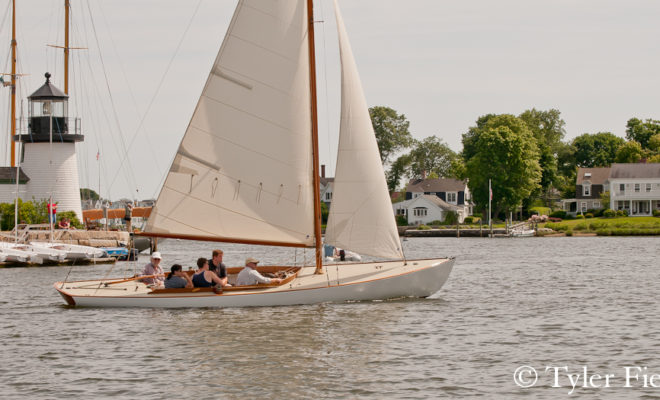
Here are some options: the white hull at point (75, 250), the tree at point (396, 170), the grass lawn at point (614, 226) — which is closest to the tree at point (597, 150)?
the tree at point (396, 170)

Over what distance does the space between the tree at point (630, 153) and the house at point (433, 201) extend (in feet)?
81.5

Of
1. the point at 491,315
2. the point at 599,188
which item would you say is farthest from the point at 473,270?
the point at 599,188

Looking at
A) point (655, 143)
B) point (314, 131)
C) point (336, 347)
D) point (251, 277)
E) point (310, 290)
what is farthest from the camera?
point (655, 143)

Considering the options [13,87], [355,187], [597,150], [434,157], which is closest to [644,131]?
[597,150]

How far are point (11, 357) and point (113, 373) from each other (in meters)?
3.49

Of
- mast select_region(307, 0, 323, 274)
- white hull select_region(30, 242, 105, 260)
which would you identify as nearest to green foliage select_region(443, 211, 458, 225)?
white hull select_region(30, 242, 105, 260)

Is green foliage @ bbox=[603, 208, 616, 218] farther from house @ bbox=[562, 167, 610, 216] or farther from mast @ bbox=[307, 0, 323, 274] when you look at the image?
mast @ bbox=[307, 0, 323, 274]

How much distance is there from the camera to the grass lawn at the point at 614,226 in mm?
104562

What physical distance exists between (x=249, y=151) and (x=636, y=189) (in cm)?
10851

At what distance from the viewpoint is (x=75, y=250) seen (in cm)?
5550

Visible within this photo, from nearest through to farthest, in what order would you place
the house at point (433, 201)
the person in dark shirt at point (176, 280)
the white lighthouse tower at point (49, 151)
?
the person in dark shirt at point (176, 280), the white lighthouse tower at point (49, 151), the house at point (433, 201)

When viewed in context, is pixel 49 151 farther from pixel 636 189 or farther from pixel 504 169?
pixel 636 189

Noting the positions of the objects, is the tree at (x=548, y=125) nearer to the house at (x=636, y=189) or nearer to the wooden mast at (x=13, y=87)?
the house at (x=636, y=189)

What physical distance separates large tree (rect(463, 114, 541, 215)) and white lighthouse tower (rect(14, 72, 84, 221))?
212 ft
